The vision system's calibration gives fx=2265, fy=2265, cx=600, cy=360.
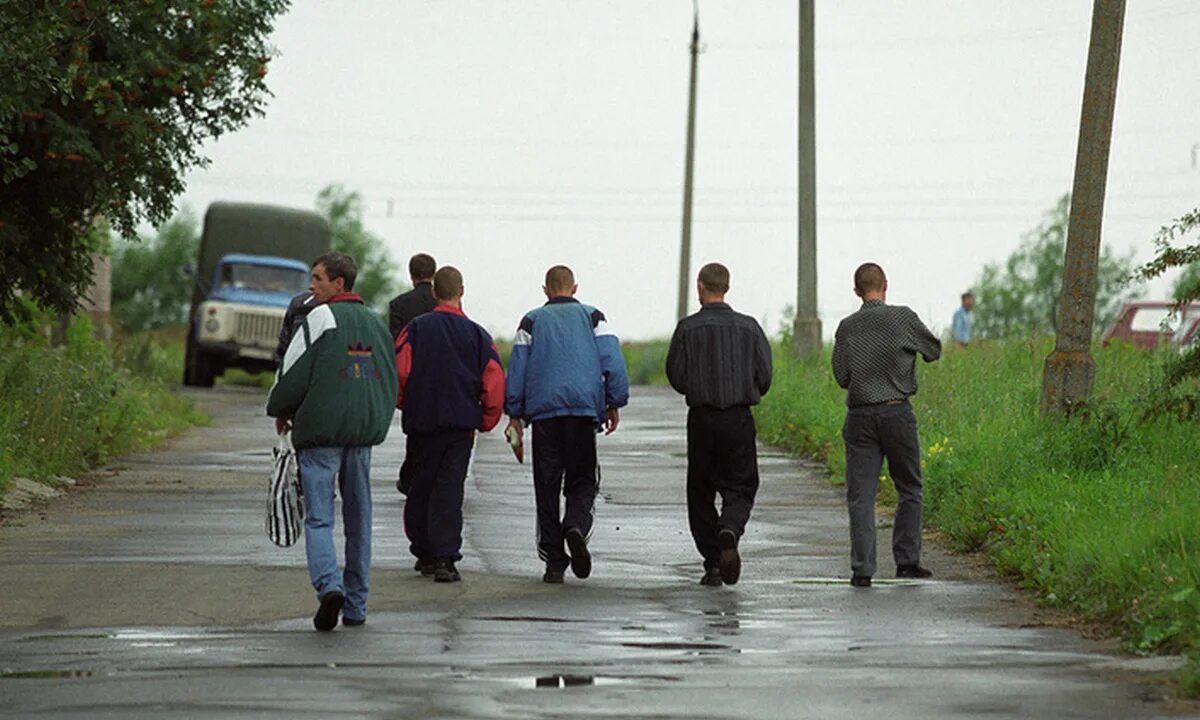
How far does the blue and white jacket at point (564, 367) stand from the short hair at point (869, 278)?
1546mm

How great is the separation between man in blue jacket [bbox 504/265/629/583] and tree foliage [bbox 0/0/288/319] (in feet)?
18.4

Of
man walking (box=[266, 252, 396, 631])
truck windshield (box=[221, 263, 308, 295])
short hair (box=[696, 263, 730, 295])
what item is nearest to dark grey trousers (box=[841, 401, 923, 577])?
short hair (box=[696, 263, 730, 295])

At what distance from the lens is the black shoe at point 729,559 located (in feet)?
43.5

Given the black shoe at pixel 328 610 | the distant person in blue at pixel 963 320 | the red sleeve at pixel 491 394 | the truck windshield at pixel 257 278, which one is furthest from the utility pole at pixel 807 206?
the black shoe at pixel 328 610

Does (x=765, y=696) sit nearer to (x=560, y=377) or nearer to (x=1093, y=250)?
(x=560, y=377)

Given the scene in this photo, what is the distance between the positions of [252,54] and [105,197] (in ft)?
9.07

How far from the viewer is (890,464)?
13.8 metres

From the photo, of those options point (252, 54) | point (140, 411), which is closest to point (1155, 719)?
point (252, 54)

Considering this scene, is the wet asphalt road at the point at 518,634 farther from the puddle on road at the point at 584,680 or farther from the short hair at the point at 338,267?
the short hair at the point at 338,267

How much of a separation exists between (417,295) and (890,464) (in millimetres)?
4837

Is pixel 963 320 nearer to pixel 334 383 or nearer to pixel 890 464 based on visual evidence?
pixel 890 464

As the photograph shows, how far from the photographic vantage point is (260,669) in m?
9.49

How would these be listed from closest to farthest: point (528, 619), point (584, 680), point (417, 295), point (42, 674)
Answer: point (584, 680) → point (42, 674) → point (528, 619) → point (417, 295)

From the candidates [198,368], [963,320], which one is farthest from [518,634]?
[198,368]
